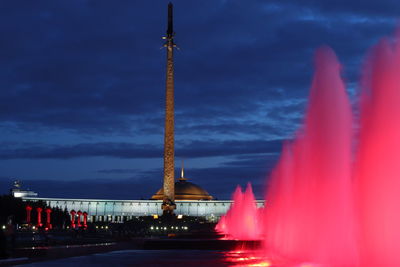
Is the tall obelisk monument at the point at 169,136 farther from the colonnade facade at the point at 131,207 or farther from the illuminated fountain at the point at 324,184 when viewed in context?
the illuminated fountain at the point at 324,184

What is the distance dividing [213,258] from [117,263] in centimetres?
361

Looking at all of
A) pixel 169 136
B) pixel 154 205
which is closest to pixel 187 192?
pixel 154 205

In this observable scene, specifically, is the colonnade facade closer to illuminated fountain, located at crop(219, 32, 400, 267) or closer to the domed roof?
the domed roof

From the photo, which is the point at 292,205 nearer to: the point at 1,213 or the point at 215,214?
the point at 1,213

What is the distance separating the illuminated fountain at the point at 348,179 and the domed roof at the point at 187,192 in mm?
115027

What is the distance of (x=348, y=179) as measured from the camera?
16.0 metres

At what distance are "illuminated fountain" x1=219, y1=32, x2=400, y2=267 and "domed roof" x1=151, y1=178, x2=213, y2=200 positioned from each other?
115 metres

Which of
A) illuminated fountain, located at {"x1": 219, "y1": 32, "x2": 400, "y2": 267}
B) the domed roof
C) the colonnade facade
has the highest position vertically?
the domed roof

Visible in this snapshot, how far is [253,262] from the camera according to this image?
19328 mm

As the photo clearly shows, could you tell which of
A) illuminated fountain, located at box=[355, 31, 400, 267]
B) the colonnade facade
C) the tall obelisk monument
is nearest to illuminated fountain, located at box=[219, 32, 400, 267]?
illuminated fountain, located at box=[355, 31, 400, 267]

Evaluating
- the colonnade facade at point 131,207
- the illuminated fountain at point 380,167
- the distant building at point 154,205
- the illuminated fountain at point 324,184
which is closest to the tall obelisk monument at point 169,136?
the distant building at point 154,205

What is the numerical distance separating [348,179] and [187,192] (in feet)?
401

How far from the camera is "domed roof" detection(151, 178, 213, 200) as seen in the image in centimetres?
13538

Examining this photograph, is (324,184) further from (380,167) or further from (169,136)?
(169,136)
